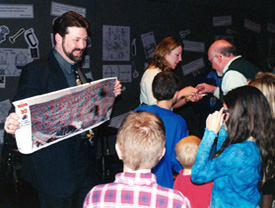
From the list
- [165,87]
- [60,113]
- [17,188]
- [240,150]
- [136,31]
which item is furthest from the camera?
[136,31]

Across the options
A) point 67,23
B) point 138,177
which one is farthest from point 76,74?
point 138,177

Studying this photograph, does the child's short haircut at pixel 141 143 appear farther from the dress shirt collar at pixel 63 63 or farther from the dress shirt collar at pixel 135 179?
the dress shirt collar at pixel 63 63

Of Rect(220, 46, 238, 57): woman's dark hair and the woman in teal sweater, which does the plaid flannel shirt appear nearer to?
the woman in teal sweater

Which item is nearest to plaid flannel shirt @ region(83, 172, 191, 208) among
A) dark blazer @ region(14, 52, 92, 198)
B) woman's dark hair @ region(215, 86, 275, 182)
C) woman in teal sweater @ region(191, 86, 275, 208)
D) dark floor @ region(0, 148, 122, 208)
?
woman in teal sweater @ region(191, 86, 275, 208)

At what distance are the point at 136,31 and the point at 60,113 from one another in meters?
3.24

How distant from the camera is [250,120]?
172cm

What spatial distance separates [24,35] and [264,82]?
3.08 meters

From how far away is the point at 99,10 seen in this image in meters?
4.57

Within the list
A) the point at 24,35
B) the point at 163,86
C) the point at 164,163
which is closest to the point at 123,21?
the point at 24,35

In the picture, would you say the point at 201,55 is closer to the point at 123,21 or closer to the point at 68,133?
the point at 123,21

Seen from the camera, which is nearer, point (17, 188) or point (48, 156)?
point (48, 156)

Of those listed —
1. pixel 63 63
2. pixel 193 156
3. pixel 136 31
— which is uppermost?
pixel 136 31

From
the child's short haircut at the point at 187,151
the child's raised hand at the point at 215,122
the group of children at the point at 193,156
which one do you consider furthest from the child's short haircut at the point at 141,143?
the child's short haircut at the point at 187,151

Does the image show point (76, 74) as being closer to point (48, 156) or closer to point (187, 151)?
point (48, 156)
